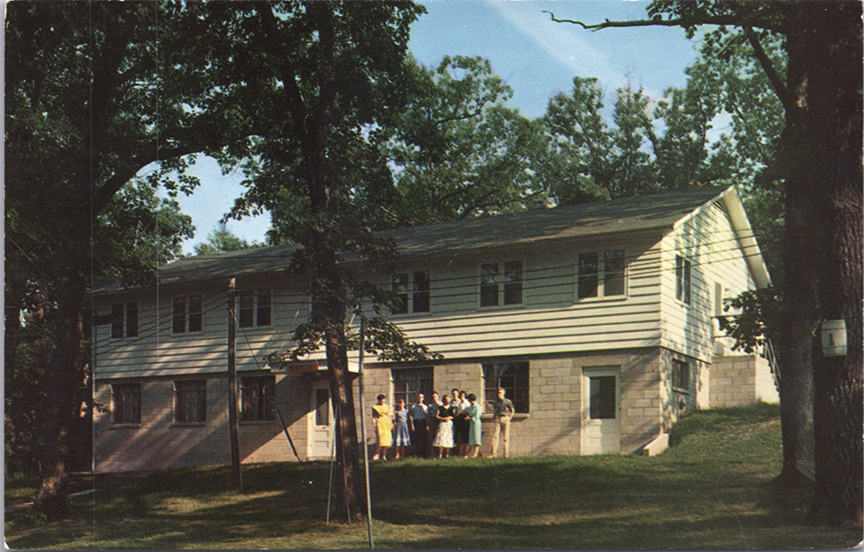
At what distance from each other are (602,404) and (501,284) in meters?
2.66

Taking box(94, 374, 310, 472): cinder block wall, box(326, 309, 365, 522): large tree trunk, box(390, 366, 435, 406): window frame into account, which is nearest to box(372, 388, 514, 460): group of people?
box(390, 366, 435, 406): window frame

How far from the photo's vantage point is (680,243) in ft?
53.9

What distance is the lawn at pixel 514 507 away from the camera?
11.9 m

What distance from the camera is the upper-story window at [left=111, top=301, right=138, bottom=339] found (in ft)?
59.9

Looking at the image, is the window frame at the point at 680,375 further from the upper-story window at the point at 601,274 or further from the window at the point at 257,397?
the window at the point at 257,397

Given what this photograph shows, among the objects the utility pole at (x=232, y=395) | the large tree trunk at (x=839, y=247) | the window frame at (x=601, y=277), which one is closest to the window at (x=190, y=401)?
the utility pole at (x=232, y=395)

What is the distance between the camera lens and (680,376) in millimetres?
16250

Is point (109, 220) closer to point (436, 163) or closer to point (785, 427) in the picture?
point (436, 163)

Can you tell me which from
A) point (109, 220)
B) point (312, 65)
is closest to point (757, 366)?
point (312, 65)

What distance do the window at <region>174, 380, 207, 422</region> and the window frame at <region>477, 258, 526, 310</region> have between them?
6.80m

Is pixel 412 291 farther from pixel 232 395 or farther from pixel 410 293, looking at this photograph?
pixel 232 395

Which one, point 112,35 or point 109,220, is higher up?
point 112,35

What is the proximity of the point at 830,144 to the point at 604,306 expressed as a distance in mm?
5003

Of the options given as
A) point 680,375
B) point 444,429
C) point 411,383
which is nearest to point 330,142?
point 411,383
